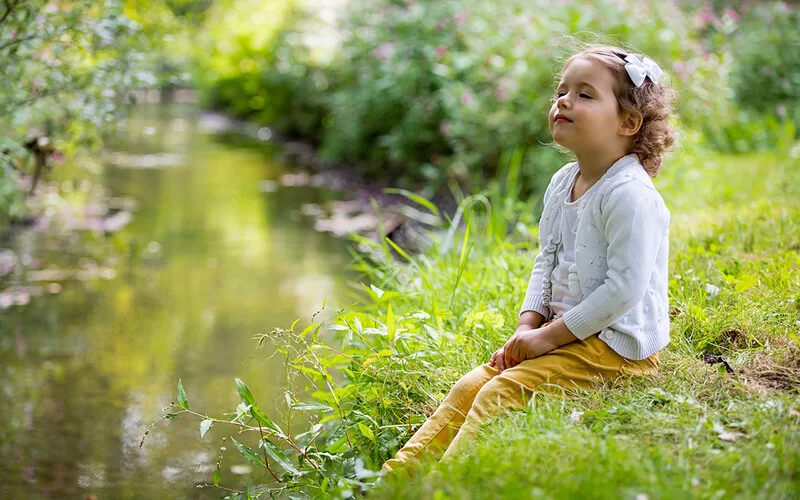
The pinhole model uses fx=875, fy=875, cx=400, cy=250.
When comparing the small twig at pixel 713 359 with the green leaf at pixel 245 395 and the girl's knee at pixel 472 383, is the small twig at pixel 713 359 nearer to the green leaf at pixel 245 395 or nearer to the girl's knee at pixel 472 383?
the girl's knee at pixel 472 383

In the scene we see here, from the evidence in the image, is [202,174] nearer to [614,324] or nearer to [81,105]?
[81,105]

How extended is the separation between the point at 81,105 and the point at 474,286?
9.99 feet

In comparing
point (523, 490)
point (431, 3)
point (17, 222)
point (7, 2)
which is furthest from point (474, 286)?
point (431, 3)

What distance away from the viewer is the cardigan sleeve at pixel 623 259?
256 cm

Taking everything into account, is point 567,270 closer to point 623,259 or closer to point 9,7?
point 623,259

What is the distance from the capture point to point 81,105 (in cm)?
564

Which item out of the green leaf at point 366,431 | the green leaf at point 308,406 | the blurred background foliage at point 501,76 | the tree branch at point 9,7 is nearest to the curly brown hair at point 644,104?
the green leaf at point 366,431

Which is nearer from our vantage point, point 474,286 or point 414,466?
point 414,466

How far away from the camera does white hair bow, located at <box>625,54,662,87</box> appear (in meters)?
2.68

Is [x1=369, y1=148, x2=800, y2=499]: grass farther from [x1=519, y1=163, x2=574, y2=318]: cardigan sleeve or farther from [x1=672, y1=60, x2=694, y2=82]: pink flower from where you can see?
[x1=672, y1=60, x2=694, y2=82]: pink flower

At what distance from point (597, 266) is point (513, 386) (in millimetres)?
448

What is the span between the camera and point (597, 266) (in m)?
2.68

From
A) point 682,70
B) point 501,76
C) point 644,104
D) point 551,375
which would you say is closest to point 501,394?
point 551,375

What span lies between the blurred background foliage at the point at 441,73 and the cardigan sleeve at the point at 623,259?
3.14 feet
